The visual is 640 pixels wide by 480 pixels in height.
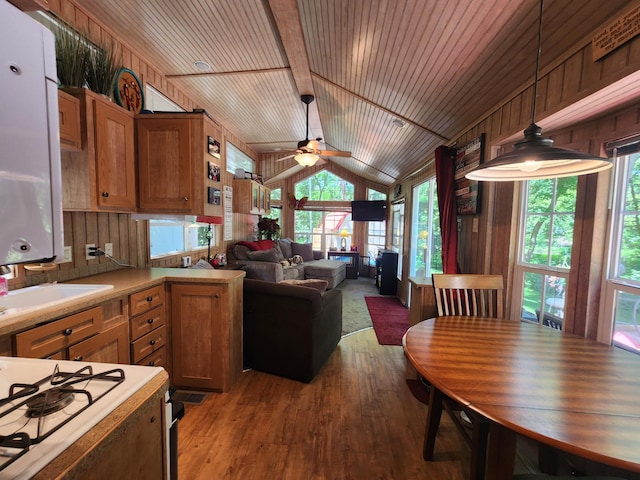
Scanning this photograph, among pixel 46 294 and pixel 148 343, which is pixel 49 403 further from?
pixel 148 343

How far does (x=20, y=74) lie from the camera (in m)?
0.46

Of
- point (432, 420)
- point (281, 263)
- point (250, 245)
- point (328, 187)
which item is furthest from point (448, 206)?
point (328, 187)

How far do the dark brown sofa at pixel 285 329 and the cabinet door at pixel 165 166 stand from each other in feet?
3.13

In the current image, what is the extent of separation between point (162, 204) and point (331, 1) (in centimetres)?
194

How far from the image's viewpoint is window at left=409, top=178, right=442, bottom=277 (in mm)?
3889

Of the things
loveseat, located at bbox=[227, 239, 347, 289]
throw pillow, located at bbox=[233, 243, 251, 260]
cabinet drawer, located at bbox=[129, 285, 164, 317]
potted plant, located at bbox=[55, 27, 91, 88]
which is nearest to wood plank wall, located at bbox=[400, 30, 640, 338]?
loveseat, located at bbox=[227, 239, 347, 289]

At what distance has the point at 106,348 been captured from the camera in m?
1.70

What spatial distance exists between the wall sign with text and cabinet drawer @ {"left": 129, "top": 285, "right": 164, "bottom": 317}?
275 cm

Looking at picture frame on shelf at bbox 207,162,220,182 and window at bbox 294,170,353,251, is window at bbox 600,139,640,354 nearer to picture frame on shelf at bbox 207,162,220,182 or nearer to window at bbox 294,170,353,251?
picture frame on shelf at bbox 207,162,220,182

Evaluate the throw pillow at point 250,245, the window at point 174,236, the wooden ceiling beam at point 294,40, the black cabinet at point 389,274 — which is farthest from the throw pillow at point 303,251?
the wooden ceiling beam at point 294,40

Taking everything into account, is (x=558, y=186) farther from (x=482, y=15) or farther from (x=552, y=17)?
(x=482, y=15)

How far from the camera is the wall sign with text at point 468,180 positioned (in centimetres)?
244

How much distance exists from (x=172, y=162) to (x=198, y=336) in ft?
4.80

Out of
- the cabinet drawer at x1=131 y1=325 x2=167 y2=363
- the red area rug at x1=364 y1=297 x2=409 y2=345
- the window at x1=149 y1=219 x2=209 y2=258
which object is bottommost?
the red area rug at x1=364 y1=297 x2=409 y2=345
